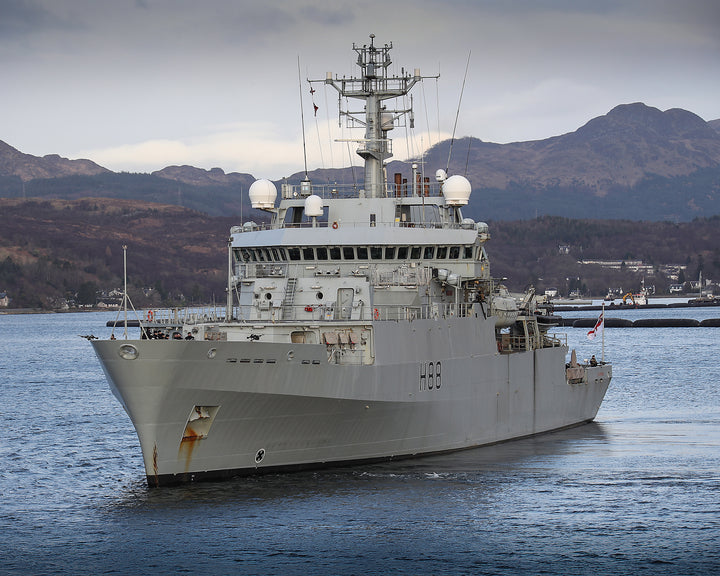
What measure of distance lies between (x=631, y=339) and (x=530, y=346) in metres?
62.8

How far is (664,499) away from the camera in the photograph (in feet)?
71.1

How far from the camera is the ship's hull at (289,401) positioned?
20.2 meters

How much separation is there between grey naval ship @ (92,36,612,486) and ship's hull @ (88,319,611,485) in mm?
29

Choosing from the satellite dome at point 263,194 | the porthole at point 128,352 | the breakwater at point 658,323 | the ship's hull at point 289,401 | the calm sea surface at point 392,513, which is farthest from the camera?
the breakwater at point 658,323

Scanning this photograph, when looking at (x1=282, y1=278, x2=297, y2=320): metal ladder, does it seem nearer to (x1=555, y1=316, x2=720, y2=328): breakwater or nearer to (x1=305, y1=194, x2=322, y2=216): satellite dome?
(x1=305, y1=194, x2=322, y2=216): satellite dome

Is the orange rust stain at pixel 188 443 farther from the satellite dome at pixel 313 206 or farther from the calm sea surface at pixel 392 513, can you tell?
the satellite dome at pixel 313 206

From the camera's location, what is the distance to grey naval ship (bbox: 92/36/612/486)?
2050cm

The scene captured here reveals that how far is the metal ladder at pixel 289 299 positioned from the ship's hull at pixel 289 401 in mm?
2563

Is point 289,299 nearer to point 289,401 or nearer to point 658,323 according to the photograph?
point 289,401

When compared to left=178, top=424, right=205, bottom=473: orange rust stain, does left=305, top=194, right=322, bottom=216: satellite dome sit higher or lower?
higher

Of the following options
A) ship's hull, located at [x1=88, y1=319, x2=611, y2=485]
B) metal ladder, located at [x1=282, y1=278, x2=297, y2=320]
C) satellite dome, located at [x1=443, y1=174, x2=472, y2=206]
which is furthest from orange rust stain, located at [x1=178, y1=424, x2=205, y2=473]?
satellite dome, located at [x1=443, y1=174, x2=472, y2=206]

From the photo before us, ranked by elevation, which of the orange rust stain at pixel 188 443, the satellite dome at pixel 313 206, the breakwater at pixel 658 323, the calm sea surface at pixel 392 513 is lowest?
the calm sea surface at pixel 392 513

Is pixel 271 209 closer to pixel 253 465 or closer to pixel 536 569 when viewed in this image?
pixel 253 465

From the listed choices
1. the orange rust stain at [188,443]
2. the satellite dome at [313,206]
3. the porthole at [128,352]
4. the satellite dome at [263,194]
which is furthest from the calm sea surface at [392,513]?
the satellite dome at [263,194]
